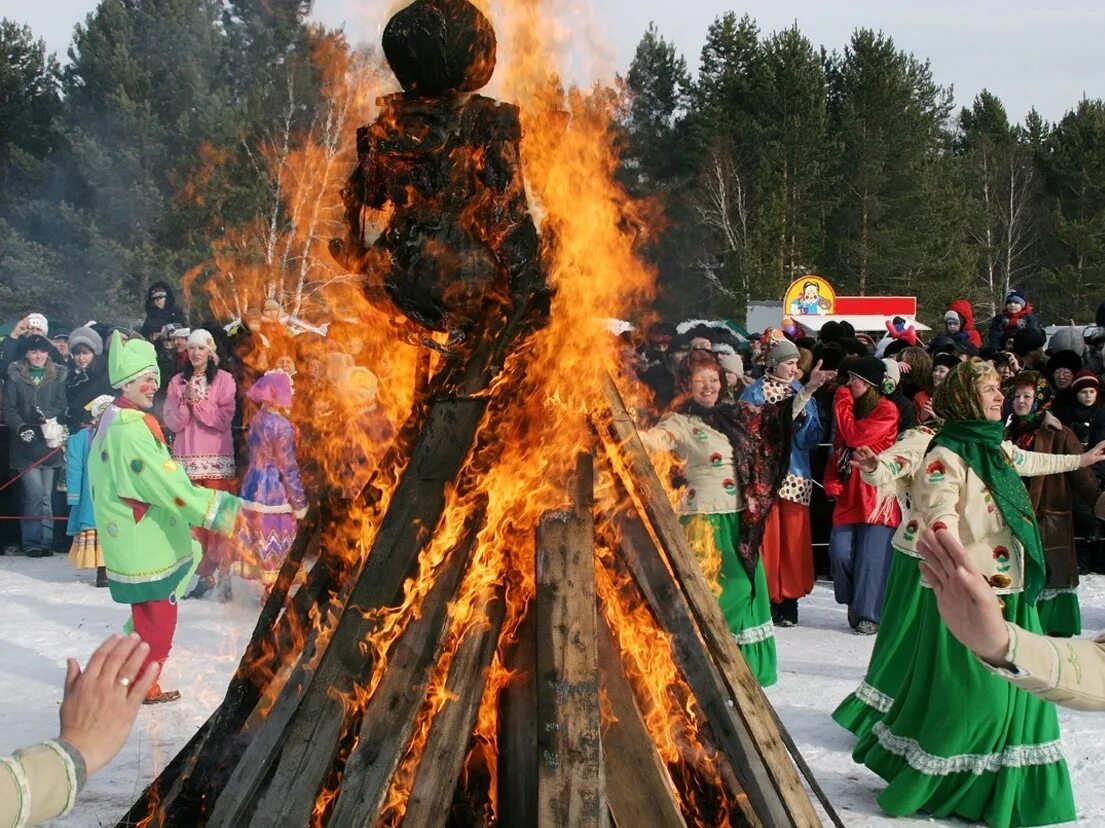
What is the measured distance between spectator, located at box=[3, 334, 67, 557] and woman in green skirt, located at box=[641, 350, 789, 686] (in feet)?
25.1

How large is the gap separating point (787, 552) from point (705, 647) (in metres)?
5.78

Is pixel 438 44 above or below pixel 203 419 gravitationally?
above

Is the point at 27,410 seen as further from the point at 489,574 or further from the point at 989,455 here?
the point at 489,574

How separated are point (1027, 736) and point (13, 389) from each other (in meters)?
10.6

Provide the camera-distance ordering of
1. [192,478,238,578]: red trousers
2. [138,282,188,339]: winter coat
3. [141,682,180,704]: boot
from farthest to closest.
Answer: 1. [138,282,188,339]: winter coat
2. [192,478,238,578]: red trousers
3. [141,682,180,704]: boot

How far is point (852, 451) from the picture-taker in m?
8.84

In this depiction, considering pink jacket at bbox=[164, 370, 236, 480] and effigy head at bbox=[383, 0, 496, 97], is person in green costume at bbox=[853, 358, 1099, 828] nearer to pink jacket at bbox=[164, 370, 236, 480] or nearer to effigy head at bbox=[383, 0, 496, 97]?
effigy head at bbox=[383, 0, 496, 97]

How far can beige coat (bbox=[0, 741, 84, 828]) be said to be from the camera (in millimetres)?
2445

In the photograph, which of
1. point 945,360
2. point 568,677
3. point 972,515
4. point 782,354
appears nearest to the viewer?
point 568,677

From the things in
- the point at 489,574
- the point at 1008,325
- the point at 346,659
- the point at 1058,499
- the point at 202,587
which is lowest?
the point at 202,587

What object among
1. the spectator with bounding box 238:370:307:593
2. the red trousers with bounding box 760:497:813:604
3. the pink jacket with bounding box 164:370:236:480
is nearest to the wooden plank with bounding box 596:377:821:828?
the red trousers with bounding box 760:497:813:604

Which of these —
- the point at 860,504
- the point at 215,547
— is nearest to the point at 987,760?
the point at 860,504

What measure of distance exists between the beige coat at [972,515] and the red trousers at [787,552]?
3.27 m

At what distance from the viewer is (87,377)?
1211cm
